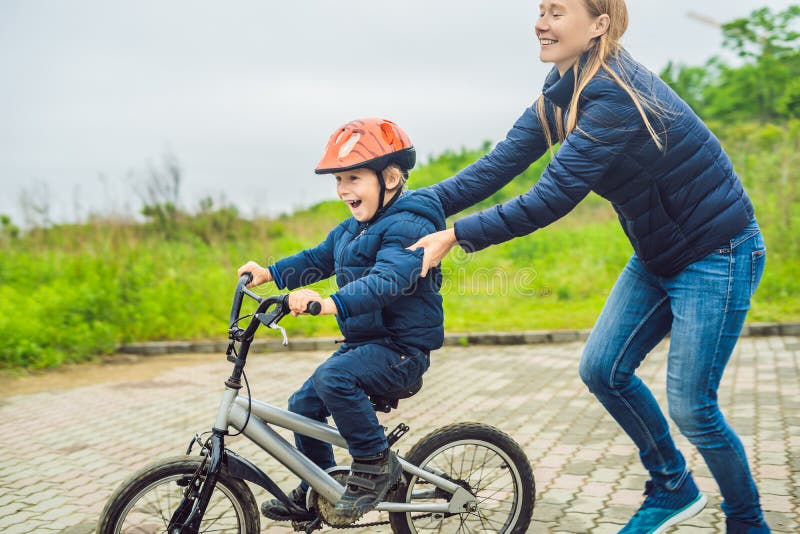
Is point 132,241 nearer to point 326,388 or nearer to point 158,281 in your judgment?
point 158,281

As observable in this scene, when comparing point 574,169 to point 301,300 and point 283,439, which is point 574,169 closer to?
point 301,300

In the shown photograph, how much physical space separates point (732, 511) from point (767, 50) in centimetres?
3311

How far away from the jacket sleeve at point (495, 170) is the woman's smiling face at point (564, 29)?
1.60ft

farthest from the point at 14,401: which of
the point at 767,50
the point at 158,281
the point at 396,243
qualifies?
the point at 767,50

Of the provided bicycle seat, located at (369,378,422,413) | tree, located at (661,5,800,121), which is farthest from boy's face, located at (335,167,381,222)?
tree, located at (661,5,800,121)

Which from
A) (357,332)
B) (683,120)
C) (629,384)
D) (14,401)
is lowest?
(14,401)

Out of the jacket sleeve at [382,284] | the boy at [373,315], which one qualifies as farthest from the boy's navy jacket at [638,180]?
the boy at [373,315]

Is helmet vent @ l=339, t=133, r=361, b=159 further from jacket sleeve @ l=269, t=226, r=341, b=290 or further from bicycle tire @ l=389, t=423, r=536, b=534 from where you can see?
bicycle tire @ l=389, t=423, r=536, b=534

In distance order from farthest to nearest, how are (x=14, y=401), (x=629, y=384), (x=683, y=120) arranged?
1. (x=14, y=401)
2. (x=629, y=384)
3. (x=683, y=120)

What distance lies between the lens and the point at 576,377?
7535mm

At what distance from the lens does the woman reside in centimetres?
270

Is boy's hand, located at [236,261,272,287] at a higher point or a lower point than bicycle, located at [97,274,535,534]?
higher

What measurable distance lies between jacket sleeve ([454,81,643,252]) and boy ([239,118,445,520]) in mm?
315

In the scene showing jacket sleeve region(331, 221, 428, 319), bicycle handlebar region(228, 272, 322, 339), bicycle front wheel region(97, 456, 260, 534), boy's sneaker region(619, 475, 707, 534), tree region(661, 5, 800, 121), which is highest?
tree region(661, 5, 800, 121)
